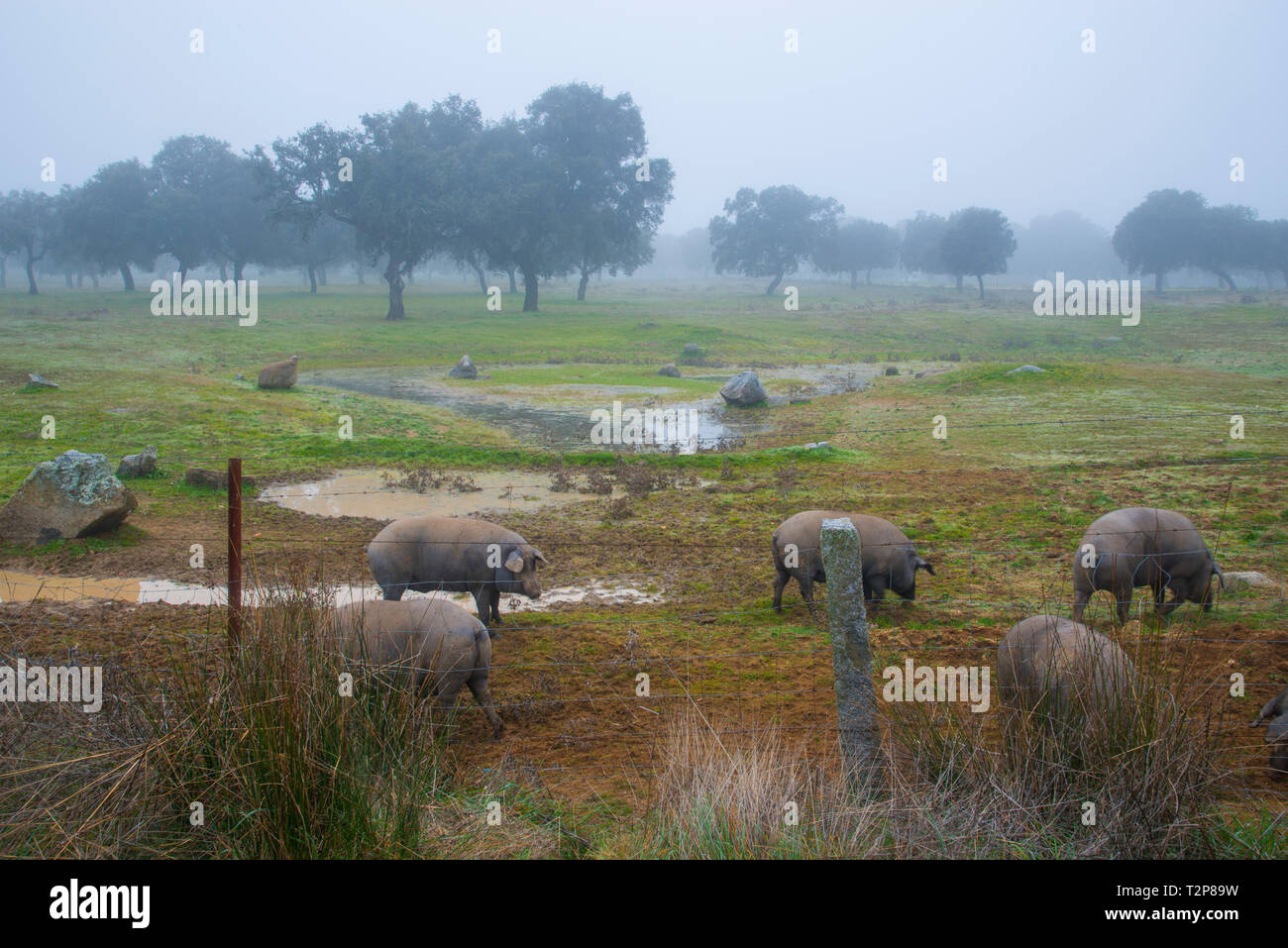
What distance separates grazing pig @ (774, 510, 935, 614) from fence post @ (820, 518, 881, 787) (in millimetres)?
4261

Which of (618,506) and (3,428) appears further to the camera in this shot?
(3,428)

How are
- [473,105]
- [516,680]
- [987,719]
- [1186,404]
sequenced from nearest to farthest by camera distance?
[987,719], [516,680], [1186,404], [473,105]

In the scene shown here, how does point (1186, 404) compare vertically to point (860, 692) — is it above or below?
above

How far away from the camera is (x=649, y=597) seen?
9500 mm

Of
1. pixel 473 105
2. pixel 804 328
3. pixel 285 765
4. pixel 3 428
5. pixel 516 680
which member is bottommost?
pixel 516 680

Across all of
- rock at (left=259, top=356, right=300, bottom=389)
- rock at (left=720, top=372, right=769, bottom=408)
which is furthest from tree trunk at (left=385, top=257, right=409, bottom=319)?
rock at (left=720, top=372, right=769, bottom=408)

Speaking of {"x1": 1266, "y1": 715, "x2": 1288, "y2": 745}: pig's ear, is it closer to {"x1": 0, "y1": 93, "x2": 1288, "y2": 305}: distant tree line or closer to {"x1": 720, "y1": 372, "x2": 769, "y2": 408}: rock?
{"x1": 720, "y1": 372, "x2": 769, "y2": 408}: rock

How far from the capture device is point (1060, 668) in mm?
4930

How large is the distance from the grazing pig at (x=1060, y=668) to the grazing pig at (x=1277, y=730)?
1.31m

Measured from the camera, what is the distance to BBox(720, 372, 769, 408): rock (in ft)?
80.0

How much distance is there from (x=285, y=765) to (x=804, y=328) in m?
49.8

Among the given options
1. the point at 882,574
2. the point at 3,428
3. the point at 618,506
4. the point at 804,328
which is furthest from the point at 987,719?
the point at 804,328

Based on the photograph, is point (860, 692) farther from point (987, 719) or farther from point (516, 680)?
point (516, 680)
